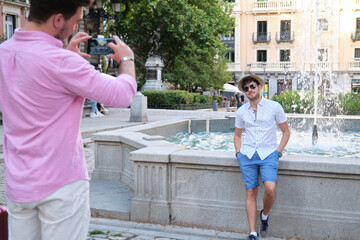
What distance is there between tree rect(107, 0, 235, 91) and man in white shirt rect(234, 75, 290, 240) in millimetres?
20426

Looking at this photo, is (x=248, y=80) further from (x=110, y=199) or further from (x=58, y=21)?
(x=58, y=21)

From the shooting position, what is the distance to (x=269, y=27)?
51094 millimetres

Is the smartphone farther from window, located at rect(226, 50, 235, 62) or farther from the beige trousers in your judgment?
window, located at rect(226, 50, 235, 62)

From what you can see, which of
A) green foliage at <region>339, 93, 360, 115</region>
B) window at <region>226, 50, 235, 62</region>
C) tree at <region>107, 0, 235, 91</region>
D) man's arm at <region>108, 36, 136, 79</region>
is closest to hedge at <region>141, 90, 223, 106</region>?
tree at <region>107, 0, 235, 91</region>

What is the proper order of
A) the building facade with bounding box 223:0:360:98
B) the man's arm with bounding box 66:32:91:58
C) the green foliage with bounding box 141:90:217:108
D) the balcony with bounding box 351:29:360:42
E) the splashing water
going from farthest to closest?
the building facade with bounding box 223:0:360:98 < the balcony with bounding box 351:29:360:42 < the green foliage with bounding box 141:90:217:108 < the splashing water < the man's arm with bounding box 66:32:91:58

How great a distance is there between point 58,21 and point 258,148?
2.93 m

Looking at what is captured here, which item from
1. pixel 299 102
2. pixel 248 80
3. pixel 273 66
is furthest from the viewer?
pixel 273 66

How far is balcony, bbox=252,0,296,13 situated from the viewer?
49312 millimetres

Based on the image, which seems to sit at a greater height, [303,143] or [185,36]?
[185,36]

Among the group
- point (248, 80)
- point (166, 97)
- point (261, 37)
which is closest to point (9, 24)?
point (166, 97)

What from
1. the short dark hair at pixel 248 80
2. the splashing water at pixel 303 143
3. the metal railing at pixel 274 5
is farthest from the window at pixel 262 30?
the short dark hair at pixel 248 80

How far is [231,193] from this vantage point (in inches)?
186

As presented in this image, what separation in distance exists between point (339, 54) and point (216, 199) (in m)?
47.8

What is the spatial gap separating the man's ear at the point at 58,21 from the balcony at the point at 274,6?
1983 inches
